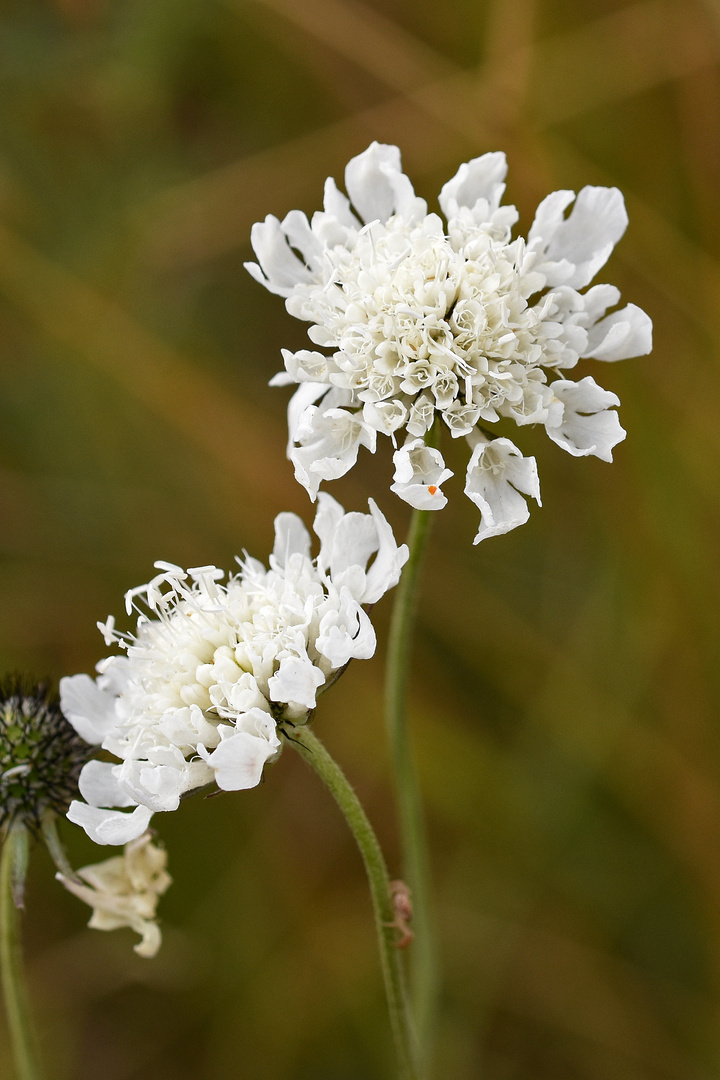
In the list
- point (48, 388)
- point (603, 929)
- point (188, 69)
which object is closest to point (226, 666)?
point (603, 929)

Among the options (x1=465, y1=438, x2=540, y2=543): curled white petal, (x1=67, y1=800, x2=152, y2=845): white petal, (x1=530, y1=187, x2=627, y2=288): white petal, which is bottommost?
(x1=67, y1=800, x2=152, y2=845): white petal

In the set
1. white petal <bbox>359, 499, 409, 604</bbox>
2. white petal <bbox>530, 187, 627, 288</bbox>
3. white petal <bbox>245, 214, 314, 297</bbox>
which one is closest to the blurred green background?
white petal <bbox>530, 187, 627, 288</bbox>

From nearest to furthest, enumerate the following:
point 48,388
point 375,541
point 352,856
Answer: point 375,541 < point 352,856 < point 48,388

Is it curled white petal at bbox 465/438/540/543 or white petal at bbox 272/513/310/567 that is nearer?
curled white petal at bbox 465/438/540/543

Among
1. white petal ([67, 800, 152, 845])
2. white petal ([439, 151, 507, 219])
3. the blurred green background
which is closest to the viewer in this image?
white petal ([67, 800, 152, 845])

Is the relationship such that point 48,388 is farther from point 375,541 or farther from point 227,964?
point 375,541

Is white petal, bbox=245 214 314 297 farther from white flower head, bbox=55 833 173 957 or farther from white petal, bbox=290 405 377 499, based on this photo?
white flower head, bbox=55 833 173 957
